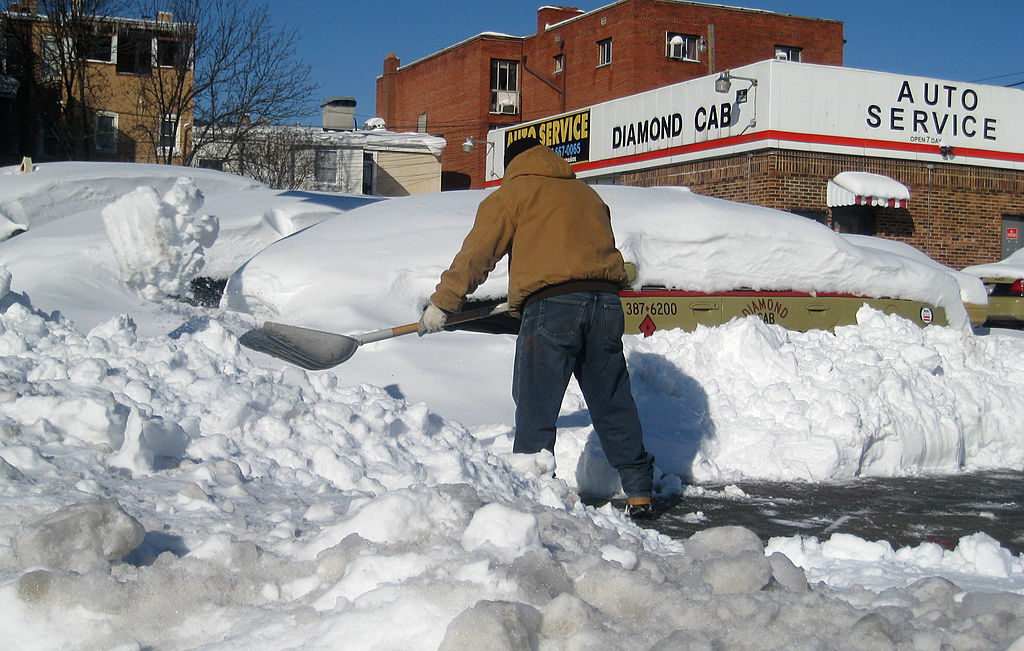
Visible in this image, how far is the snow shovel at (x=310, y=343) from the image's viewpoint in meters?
4.68

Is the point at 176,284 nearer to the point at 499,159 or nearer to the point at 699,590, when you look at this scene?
the point at 699,590

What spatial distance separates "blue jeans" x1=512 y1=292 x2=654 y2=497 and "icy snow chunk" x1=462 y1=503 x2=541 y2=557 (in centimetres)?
159

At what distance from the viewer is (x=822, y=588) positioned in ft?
8.73

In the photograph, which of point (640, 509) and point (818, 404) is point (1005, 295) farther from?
point (640, 509)

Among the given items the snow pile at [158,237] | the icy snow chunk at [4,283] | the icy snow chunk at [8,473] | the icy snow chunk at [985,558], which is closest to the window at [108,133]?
the snow pile at [158,237]

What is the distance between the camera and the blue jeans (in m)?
4.00

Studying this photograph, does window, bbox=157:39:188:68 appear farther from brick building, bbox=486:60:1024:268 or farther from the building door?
the building door

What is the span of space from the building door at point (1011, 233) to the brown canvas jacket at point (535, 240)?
21.1 m

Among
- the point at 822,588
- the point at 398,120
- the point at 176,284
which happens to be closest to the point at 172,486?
the point at 822,588

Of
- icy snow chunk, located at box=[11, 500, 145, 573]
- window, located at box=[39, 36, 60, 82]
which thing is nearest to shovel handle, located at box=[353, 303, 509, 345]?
icy snow chunk, located at box=[11, 500, 145, 573]

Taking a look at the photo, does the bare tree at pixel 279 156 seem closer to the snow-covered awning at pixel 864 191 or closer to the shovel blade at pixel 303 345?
the snow-covered awning at pixel 864 191

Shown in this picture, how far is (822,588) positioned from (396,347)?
3.23 meters

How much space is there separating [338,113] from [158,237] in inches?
1214

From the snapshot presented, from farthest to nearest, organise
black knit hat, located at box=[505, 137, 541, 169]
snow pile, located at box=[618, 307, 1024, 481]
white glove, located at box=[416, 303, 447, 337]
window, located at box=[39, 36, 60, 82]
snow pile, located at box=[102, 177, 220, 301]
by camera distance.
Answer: window, located at box=[39, 36, 60, 82]
snow pile, located at box=[102, 177, 220, 301]
snow pile, located at box=[618, 307, 1024, 481]
black knit hat, located at box=[505, 137, 541, 169]
white glove, located at box=[416, 303, 447, 337]
